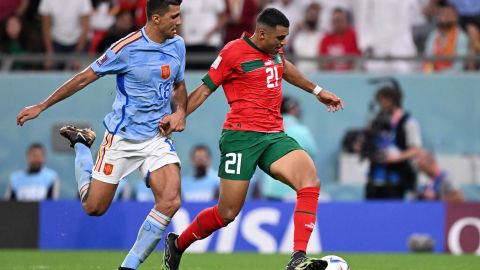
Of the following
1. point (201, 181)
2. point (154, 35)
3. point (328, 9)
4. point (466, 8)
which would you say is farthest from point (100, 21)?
point (154, 35)

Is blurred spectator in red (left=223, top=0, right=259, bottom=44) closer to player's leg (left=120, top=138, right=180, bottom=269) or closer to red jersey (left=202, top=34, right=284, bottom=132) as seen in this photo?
red jersey (left=202, top=34, right=284, bottom=132)

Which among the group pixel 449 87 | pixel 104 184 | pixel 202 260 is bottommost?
pixel 202 260

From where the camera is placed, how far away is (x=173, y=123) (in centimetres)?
1033

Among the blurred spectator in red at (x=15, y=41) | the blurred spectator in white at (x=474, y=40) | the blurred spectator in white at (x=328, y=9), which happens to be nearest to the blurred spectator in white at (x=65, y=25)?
the blurred spectator in red at (x=15, y=41)

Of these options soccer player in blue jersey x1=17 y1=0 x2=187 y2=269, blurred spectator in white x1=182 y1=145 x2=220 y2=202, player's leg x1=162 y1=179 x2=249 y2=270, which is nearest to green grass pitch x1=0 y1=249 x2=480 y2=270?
player's leg x1=162 y1=179 x2=249 y2=270

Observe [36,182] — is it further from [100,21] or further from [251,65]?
[251,65]

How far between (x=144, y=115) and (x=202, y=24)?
802 cm

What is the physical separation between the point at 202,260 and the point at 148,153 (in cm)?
417

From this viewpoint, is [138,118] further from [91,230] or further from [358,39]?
[358,39]

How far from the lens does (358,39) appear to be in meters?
18.6

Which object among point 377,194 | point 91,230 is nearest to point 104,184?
point 91,230

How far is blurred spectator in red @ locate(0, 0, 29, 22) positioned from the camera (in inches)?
754

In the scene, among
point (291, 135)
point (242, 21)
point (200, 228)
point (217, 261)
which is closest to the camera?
point (200, 228)

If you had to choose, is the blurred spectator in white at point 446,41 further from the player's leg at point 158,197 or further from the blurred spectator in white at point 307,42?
the player's leg at point 158,197
